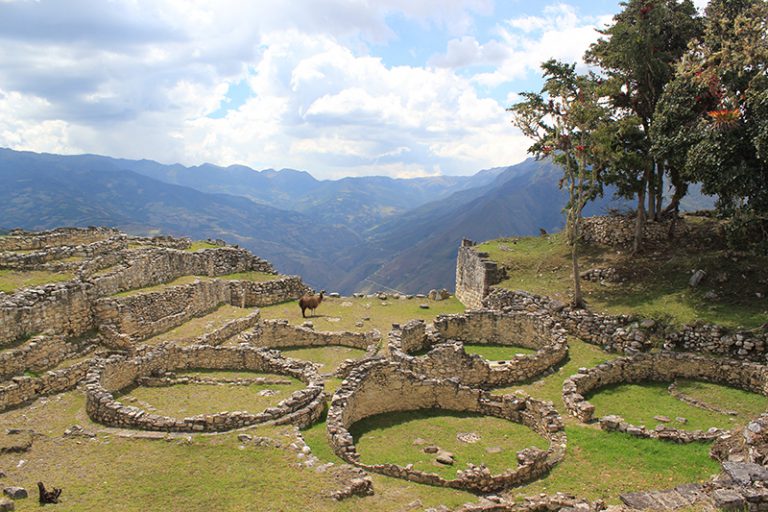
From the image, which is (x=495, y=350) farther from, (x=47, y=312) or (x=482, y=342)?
(x=47, y=312)

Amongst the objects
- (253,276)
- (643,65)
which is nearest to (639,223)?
(643,65)

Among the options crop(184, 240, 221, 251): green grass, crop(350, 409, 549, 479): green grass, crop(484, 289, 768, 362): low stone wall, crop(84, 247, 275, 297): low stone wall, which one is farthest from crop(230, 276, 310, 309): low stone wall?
crop(350, 409, 549, 479): green grass

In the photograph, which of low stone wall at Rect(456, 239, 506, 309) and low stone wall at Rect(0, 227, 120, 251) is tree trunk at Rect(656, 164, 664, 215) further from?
low stone wall at Rect(0, 227, 120, 251)

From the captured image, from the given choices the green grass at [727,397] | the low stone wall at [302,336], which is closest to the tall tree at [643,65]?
the green grass at [727,397]

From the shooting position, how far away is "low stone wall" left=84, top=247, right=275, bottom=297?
26469 millimetres

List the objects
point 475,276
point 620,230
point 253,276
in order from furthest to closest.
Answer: point 253,276 < point 475,276 < point 620,230

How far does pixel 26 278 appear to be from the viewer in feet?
77.8

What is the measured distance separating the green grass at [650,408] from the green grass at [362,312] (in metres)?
11.7

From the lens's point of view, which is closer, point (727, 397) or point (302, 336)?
point (727, 397)

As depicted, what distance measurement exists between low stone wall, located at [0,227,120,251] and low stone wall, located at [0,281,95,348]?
321 inches

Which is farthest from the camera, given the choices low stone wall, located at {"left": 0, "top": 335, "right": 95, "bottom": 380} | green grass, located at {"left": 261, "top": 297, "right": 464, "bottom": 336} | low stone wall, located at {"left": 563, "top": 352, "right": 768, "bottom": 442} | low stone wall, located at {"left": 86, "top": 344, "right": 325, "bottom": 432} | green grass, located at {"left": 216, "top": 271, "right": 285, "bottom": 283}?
green grass, located at {"left": 216, "top": 271, "right": 285, "bottom": 283}

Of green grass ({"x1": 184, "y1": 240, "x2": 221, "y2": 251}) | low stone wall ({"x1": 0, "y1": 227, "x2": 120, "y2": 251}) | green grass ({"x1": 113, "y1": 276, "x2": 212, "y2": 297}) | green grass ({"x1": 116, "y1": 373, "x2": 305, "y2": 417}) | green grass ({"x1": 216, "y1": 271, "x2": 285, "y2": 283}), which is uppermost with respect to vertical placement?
low stone wall ({"x1": 0, "y1": 227, "x2": 120, "y2": 251})

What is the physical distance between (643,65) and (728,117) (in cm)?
803

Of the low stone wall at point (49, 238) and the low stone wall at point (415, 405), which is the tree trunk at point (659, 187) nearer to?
the low stone wall at point (415, 405)
